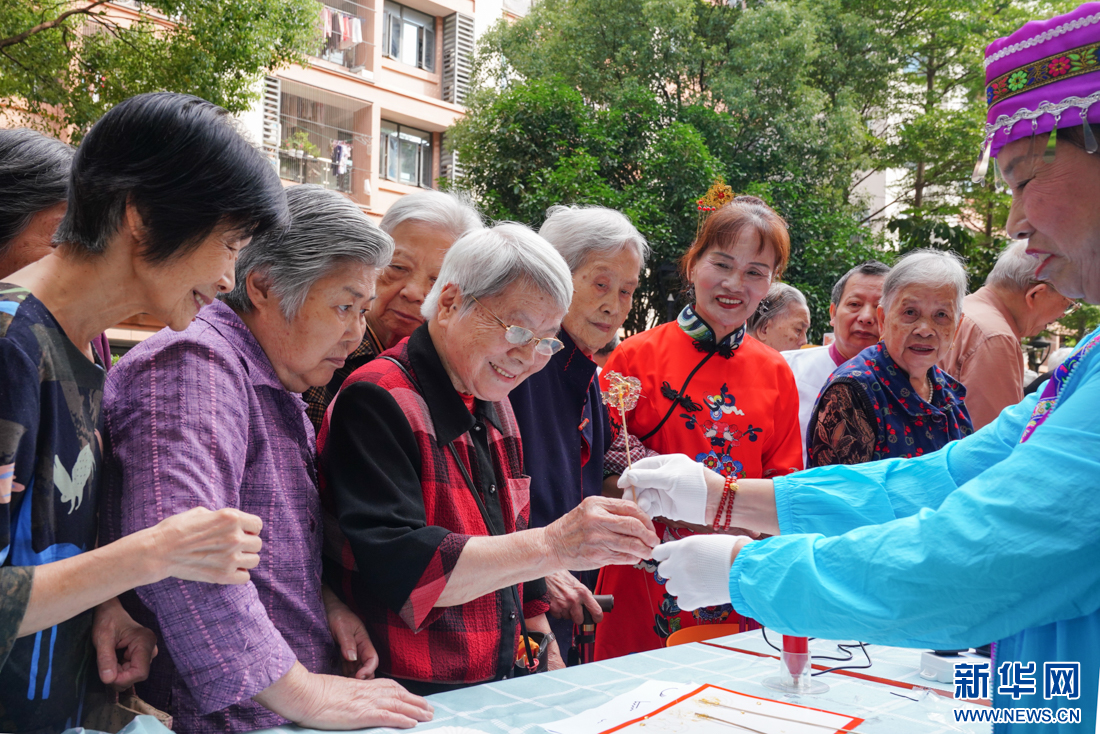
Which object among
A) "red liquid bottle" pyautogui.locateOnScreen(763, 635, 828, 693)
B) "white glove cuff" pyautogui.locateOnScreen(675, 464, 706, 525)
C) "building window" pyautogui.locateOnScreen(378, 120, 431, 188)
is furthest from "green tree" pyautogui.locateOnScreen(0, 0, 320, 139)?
"building window" pyautogui.locateOnScreen(378, 120, 431, 188)

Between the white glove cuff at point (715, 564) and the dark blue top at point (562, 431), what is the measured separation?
952 millimetres

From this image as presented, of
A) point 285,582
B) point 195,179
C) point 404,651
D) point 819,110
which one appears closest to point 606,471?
point 404,651

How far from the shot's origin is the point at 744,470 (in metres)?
2.85

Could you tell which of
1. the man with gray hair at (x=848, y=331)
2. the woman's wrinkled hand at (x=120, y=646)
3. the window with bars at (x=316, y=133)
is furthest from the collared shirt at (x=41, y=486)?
the window with bars at (x=316, y=133)

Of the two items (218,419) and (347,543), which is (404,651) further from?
(218,419)

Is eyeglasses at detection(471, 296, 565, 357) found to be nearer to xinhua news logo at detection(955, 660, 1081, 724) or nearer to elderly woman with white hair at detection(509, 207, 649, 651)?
elderly woman with white hair at detection(509, 207, 649, 651)

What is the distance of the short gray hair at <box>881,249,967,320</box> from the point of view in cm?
326

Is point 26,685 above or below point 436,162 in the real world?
below

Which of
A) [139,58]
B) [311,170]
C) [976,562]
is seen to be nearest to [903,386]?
[976,562]

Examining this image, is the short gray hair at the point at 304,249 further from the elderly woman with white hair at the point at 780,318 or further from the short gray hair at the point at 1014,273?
the elderly woman with white hair at the point at 780,318

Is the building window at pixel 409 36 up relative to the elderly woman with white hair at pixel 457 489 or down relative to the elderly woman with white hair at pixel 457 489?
up

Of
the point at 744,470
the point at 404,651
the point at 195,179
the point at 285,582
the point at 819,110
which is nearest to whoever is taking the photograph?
the point at 195,179

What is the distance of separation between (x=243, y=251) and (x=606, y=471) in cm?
154

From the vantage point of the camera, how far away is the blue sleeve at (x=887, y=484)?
1.69 m
